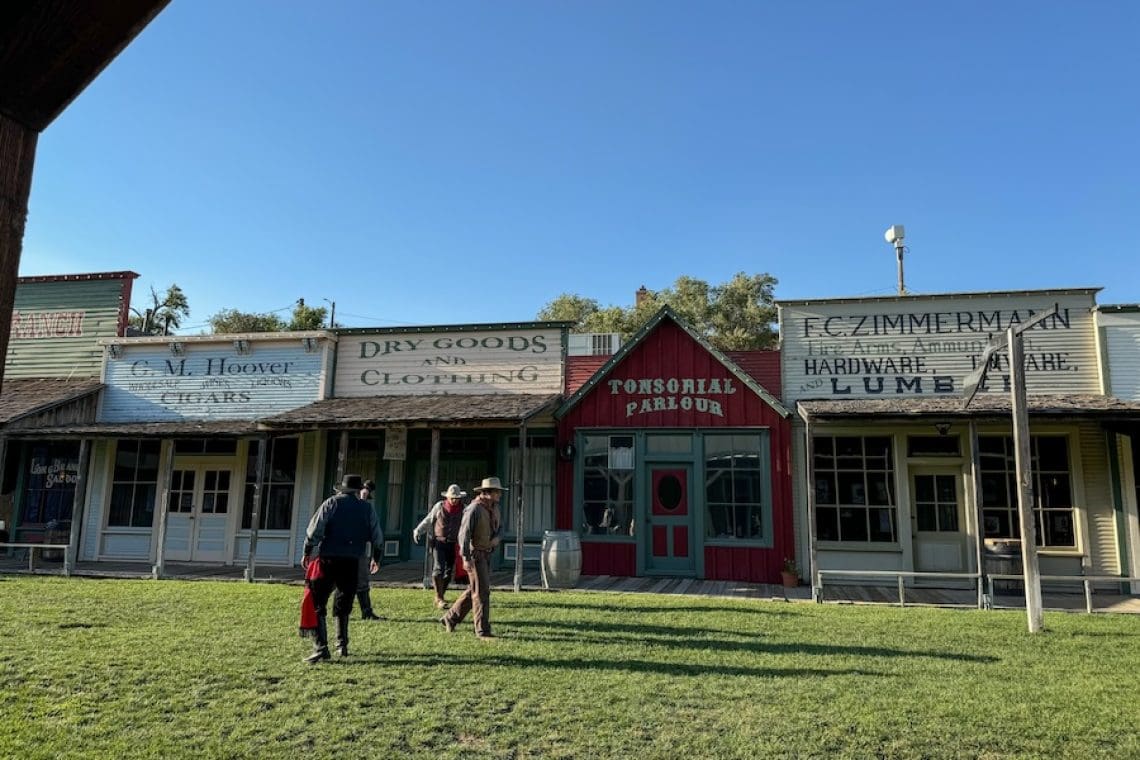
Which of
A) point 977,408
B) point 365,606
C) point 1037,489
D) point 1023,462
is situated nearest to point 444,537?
point 365,606

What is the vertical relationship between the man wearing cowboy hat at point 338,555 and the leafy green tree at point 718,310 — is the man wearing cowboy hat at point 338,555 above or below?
below

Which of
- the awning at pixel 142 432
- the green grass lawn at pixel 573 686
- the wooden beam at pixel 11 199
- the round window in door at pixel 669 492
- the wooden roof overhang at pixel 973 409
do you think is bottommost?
the green grass lawn at pixel 573 686

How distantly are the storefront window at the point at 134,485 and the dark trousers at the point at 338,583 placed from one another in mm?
10271

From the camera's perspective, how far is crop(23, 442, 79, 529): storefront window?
15133 millimetres

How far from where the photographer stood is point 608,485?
1326cm

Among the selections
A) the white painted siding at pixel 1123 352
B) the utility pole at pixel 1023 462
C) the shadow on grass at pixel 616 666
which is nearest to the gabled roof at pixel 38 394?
the shadow on grass at pixel 616 666

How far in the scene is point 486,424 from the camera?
12047 millimetres

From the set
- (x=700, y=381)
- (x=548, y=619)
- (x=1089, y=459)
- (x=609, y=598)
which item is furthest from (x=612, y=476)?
(x=1089, y=459)

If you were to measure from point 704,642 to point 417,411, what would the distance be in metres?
6.95

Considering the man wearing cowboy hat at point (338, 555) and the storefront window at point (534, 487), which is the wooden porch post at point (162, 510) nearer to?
the storefront window at point (534, 487)

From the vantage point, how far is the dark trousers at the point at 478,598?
7.45 metres

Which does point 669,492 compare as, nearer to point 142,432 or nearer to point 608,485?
point 608,485

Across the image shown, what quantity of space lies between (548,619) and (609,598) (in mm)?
1851

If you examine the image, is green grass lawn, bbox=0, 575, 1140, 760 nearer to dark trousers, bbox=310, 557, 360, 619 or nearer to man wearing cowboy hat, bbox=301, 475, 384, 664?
man wearing cowboy hat, bbox=301, 475, 384, 664
